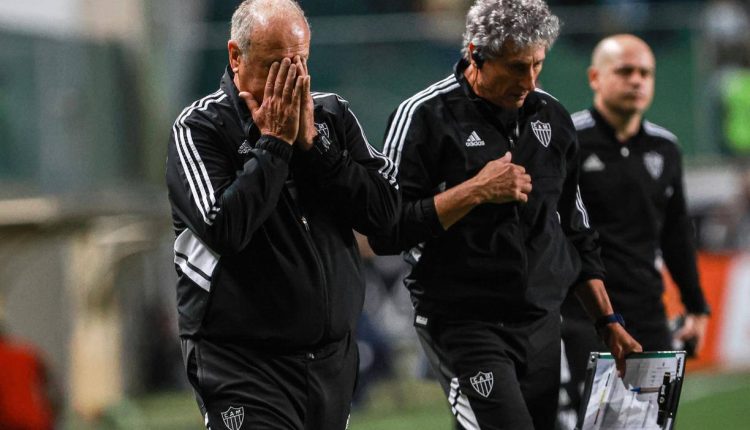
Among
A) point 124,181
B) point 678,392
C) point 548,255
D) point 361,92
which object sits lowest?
point 124,181

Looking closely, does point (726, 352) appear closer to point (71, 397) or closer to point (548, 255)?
point (71, 397)

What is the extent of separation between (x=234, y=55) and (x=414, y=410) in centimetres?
967

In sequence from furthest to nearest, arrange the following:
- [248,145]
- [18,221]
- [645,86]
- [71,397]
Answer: [71,397] < [18,221] < [645,86] < [248,145]

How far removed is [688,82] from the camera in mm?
14359

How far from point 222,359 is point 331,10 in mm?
11580

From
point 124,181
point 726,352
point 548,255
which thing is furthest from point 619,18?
point 548,255

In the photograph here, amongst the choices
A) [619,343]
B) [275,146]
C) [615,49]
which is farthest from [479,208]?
[615,49]

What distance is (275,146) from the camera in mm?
4723

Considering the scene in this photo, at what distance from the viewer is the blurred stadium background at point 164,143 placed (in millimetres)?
14180

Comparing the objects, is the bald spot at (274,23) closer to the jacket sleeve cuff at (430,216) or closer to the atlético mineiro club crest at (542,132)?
the jacket sleeve cuff at (430,216)

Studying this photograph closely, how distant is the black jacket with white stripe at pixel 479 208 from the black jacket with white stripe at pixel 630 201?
130 cm

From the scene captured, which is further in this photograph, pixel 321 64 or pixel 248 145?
pixel 321 64

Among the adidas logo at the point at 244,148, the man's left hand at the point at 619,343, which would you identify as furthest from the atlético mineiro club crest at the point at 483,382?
the adidas logo at the point at 244,148

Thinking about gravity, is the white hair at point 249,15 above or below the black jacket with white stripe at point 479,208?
above
